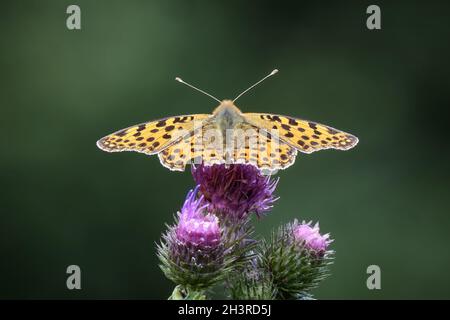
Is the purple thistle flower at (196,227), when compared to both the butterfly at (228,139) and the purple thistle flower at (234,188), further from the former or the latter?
the butterfly at (228,139)

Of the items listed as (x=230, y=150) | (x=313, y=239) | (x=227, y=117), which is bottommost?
(x=313, y=239)

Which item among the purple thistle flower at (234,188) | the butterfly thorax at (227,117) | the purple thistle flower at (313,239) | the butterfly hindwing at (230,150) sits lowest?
the purple thistle flower at (313,239)

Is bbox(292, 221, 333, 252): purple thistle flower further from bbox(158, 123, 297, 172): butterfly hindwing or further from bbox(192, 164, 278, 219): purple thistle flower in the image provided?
bbox(158, 123, 297, 172): butterfly hindwing

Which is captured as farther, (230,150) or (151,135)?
(151,135)

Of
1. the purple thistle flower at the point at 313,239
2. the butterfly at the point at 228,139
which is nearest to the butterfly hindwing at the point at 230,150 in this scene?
the butterfly at the point at 228,139

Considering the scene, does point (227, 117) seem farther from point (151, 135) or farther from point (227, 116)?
point (151, 135)

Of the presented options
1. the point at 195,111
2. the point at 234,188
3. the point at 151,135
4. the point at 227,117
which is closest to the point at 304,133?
the point at 227,117
